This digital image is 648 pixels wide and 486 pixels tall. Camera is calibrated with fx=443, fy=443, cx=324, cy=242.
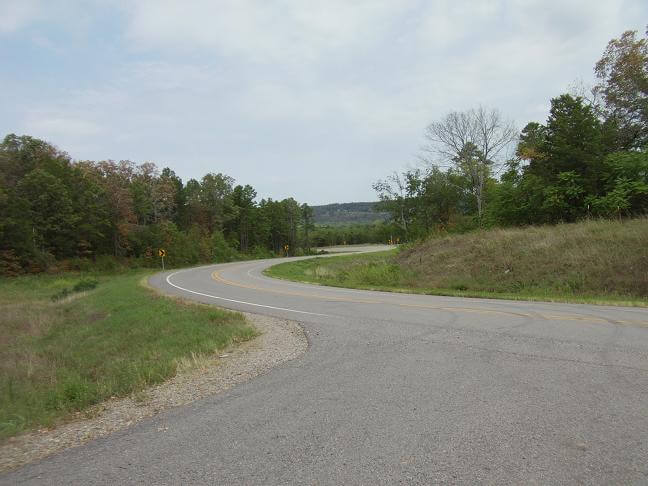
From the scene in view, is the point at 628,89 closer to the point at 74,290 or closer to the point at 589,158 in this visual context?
the point at 589,158

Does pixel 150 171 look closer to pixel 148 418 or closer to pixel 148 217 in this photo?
pixel 148 217

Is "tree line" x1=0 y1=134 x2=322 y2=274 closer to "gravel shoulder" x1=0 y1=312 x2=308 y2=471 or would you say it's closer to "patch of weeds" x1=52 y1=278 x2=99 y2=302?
"patch of weeds" x1=52 y1=278 x2=99 y2=302

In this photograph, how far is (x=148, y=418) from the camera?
5410 mm

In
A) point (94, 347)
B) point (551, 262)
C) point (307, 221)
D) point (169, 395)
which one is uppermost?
point (307, 221)

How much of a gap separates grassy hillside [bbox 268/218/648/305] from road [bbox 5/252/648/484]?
10.1 m

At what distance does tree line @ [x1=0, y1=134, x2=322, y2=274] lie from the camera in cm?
4347

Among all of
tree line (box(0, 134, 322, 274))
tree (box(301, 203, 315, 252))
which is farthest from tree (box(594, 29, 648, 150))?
tree (box(301, 203, 315, 252))

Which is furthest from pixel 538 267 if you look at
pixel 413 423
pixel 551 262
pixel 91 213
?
pixel 91 213

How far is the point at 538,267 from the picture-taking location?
1998 centimetres

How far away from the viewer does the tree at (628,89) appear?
30203 millimetres

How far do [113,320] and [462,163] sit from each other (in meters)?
33.1

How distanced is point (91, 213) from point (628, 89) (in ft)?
170

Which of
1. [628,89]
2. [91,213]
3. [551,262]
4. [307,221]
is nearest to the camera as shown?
[551,262]

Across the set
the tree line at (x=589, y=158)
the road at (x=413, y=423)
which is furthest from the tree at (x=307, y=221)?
the road at (x=413, y=423)
